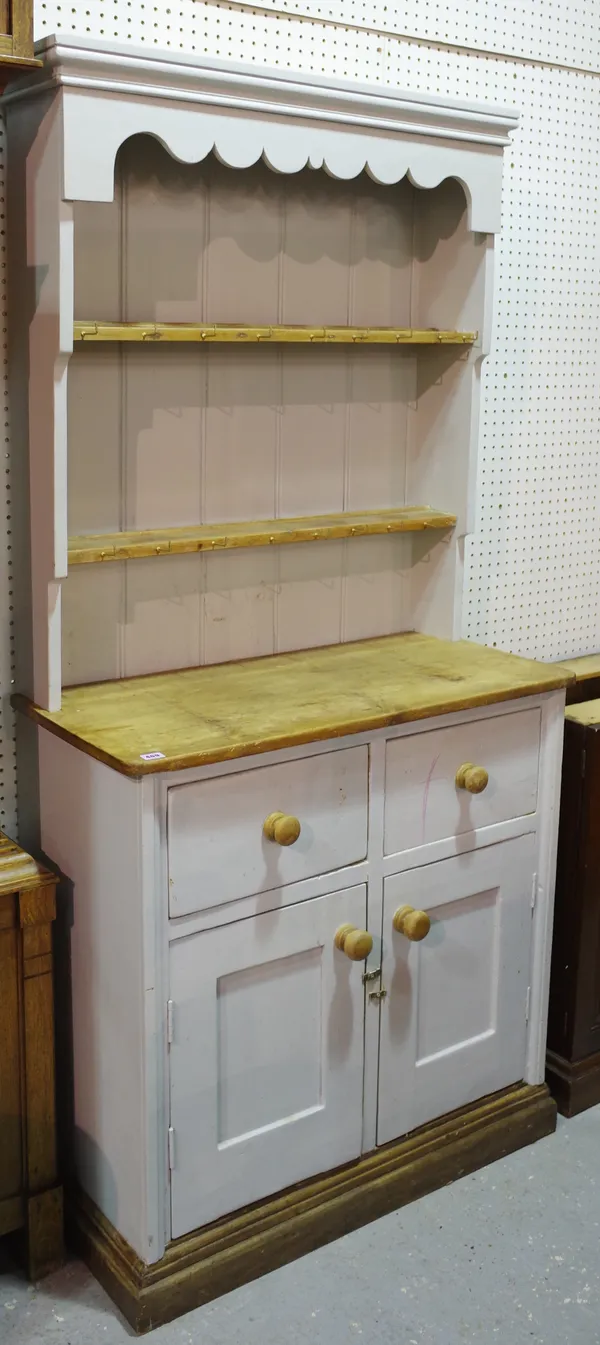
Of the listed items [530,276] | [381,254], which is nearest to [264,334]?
[381,254]

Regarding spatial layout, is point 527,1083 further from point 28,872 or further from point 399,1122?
point 28,872

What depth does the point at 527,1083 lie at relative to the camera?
2.77 meters

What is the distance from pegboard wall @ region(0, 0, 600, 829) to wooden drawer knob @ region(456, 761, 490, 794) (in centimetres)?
73

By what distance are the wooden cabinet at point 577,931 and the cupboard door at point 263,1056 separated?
24.1 inches

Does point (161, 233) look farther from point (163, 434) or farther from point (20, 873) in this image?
point (20, 873)

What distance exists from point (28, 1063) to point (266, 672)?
0.85 m

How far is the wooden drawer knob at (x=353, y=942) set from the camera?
231 cm

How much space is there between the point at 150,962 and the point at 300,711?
51 centimetres

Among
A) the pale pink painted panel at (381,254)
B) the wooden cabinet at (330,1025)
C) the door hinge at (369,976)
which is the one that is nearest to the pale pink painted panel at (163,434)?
the pale pink painted panel at (381,254)

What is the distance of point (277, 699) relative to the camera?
2.37 meters

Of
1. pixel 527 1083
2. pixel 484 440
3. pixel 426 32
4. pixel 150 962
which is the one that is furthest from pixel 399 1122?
pixel 426 32

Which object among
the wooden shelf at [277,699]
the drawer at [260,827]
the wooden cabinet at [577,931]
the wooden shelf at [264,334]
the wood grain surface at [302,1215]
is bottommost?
the wood grain surface at [302,1215]

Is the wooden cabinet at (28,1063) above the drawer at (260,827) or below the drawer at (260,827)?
below

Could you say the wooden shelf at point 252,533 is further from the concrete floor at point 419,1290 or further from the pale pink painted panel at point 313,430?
the concrete floor at point 419,1290
